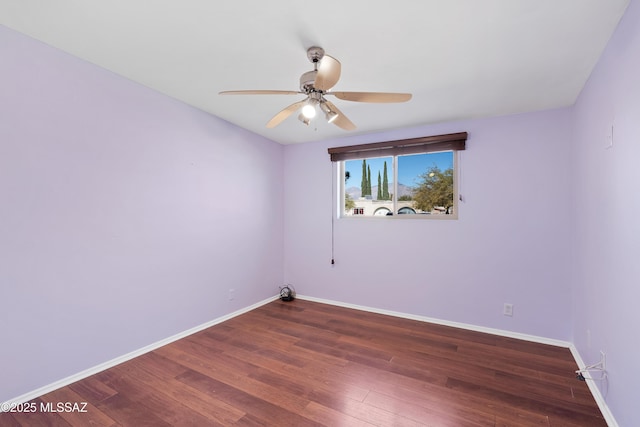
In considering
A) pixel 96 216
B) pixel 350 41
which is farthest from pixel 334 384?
pixel 350 41

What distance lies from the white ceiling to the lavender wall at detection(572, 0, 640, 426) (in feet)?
0.81

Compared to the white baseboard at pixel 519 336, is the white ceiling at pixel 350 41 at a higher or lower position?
higher

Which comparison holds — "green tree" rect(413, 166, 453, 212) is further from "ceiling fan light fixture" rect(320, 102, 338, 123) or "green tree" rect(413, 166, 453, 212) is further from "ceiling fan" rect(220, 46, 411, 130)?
"ceiling fan light fixture" rect(320, 102, 338, 123)

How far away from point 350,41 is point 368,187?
2263mm

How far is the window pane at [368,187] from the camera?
12.0 ft

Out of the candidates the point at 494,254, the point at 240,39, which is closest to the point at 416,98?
the point at 240,39

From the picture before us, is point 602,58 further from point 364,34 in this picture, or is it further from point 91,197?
point 91,197

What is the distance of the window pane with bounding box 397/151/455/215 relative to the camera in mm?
3289

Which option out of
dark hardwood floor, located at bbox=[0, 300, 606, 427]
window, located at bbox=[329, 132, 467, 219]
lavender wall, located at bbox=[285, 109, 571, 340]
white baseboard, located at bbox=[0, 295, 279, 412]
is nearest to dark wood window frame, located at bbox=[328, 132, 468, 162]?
window, located at bbox=[329, 132, 467, 219]

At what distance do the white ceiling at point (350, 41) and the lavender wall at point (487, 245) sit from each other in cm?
51

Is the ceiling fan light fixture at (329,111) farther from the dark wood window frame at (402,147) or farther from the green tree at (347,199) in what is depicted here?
the green tree at (347,199)

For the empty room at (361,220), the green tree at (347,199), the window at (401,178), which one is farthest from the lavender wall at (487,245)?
the green tree at (347,199)

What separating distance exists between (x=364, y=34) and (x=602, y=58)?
1.62 metres

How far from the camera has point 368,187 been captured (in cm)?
383
